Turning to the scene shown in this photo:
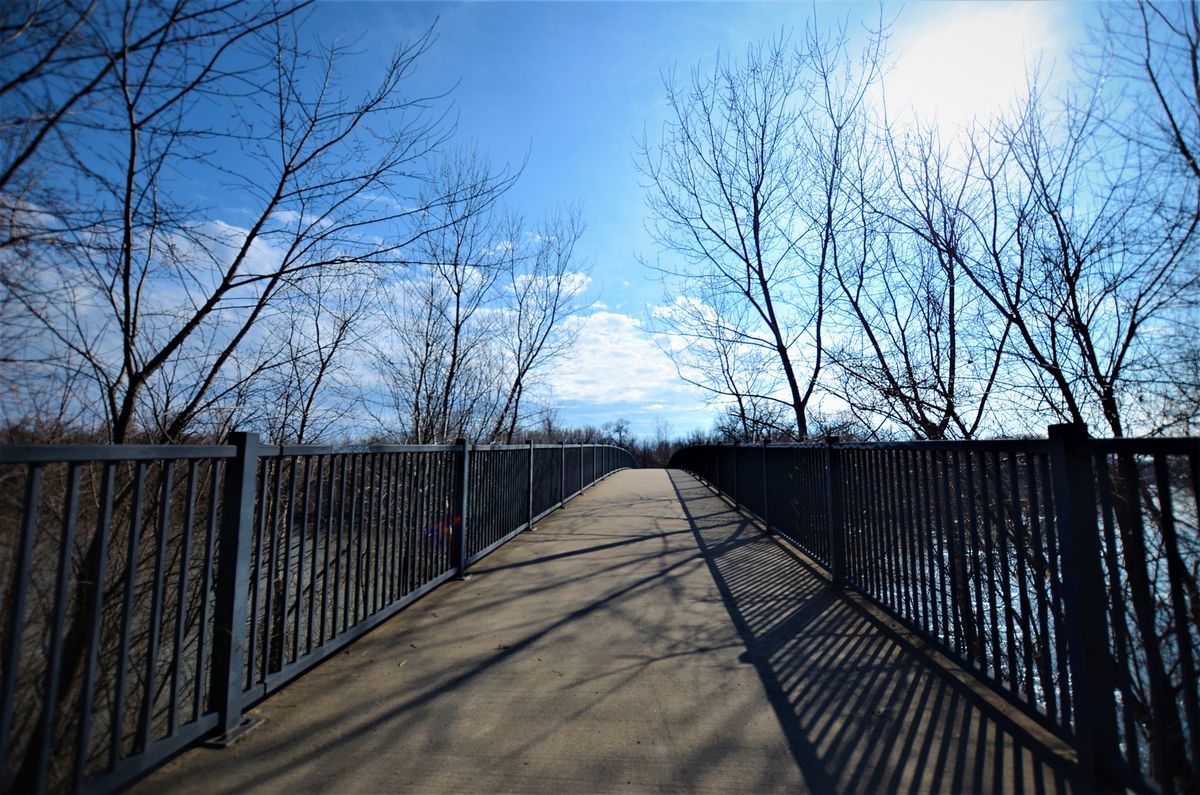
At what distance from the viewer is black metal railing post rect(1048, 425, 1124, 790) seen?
7.55ft

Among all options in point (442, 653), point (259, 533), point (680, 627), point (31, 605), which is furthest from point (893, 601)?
point (31, 605)

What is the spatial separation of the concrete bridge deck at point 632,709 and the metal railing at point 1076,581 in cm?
25

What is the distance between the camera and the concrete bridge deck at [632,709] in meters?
2.40

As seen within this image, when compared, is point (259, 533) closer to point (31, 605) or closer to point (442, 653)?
point (31, 605)

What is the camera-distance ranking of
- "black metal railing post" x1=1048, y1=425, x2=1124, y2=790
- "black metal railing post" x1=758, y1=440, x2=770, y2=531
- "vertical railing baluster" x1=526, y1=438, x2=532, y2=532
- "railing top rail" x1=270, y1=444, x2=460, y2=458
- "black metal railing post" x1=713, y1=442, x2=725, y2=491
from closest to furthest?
"black metal railing post" x1=1048, y1=425, x2=1124, y2=790, "railing top rail" x1=270, y1=444, x2=460, y2=458, "black metal railing post" x1=758, y1=440, x2=770, y2=531, "vertical railing baluster" x1=526, y1=438, x2=532, y2=532, "black metal railing post" x1=713, y1=442, x2=725, y2=491

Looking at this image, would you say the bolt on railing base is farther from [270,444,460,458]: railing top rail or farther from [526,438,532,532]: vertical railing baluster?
[526,438,532,532]: vertical railing baluster

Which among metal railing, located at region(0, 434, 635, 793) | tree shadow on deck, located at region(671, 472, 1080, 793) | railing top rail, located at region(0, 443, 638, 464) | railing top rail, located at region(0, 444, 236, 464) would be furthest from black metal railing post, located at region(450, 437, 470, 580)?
railing top rail, located at region(0, 444, 236, 464)

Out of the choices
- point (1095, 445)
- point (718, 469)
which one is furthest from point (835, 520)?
point (718, 469)

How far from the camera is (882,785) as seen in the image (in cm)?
234

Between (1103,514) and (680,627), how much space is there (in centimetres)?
277

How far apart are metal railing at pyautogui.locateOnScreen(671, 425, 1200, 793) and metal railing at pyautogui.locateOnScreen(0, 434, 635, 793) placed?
3.58m

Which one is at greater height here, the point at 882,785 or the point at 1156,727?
the point at 1156,727

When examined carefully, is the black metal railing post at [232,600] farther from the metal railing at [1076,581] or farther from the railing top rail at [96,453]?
the metal railing at [1076,581]

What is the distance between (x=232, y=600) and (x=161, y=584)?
1.18ft
